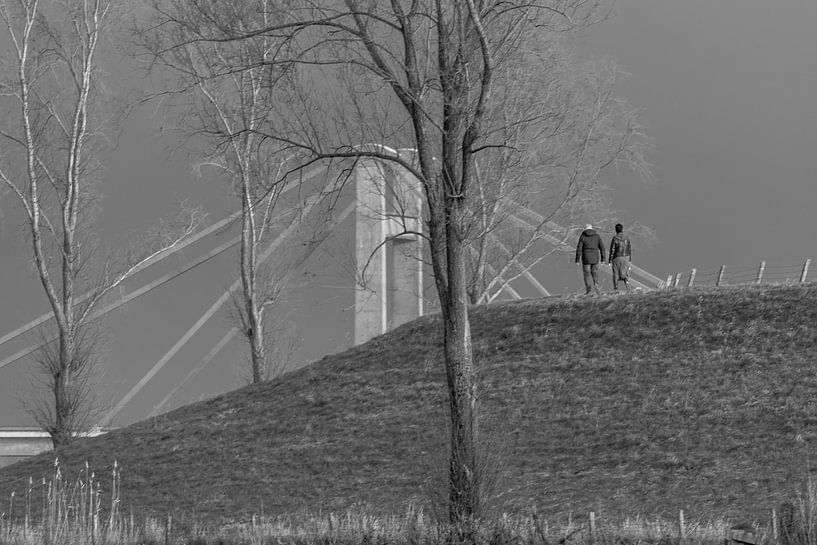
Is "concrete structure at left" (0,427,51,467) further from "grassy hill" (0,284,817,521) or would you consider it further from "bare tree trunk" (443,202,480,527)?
"bare tree trunk" (443,202,480,527)

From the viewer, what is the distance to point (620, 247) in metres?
18.3

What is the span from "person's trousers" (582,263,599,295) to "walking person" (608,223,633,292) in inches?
15.1

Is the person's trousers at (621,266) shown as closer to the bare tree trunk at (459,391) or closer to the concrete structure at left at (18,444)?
the bare tree trunk at (459,391)

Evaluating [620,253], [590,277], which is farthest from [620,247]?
[590,277]

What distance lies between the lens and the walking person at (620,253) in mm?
18156

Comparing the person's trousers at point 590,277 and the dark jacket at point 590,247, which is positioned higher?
the dark jacket at point 590,247

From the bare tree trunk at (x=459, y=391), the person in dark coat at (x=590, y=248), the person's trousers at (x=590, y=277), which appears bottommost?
the bare tree trunk at (x=459, y=391)

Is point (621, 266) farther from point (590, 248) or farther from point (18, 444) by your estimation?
point (18, 444)

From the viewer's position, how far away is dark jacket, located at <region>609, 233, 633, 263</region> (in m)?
18.2

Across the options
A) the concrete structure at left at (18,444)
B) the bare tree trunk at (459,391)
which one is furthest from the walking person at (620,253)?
the concrete structure at left at (18,444)

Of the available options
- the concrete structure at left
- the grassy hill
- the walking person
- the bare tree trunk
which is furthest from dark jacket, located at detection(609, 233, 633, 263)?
the concrete structure at left

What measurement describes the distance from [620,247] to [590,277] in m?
1.26

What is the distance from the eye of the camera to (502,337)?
62.4 ft

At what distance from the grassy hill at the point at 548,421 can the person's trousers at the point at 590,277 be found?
0.37 metres
